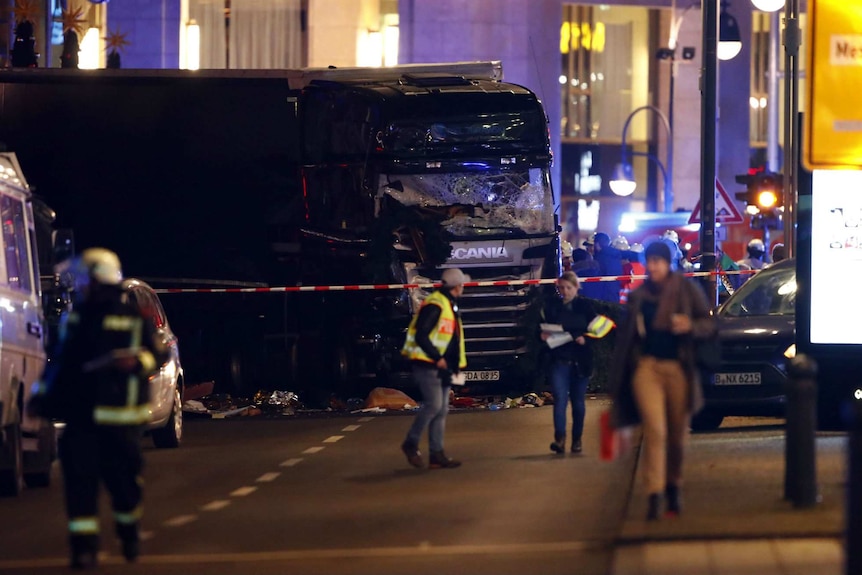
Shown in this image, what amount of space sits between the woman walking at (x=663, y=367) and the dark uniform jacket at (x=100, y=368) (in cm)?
306

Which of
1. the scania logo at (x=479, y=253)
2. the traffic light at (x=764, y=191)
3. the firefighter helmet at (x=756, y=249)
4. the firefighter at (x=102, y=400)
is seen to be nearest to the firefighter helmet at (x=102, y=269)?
the firefighter at (x=102, y=400)

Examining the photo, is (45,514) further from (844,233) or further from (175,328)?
(175,328)

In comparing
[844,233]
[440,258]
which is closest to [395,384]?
[440,258]

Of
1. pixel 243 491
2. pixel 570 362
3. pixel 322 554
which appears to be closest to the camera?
pixel 322 554

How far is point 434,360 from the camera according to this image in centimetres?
1552

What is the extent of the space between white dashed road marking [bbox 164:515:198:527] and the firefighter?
1.87 meters

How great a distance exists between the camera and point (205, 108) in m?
23.4

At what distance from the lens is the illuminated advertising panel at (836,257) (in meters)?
15.2

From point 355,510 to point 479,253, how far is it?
9.68 meters

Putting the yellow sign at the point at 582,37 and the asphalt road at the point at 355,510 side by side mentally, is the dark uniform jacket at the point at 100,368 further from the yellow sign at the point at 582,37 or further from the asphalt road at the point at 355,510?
the yellow sign at the point at 582,37

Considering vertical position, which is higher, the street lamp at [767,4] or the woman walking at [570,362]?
the street lamp at [767,4]

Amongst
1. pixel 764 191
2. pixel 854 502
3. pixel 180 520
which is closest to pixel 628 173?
pixel 764 191

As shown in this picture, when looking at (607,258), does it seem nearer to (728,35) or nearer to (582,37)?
(728,35)

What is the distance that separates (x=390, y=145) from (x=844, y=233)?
760 centimetres
